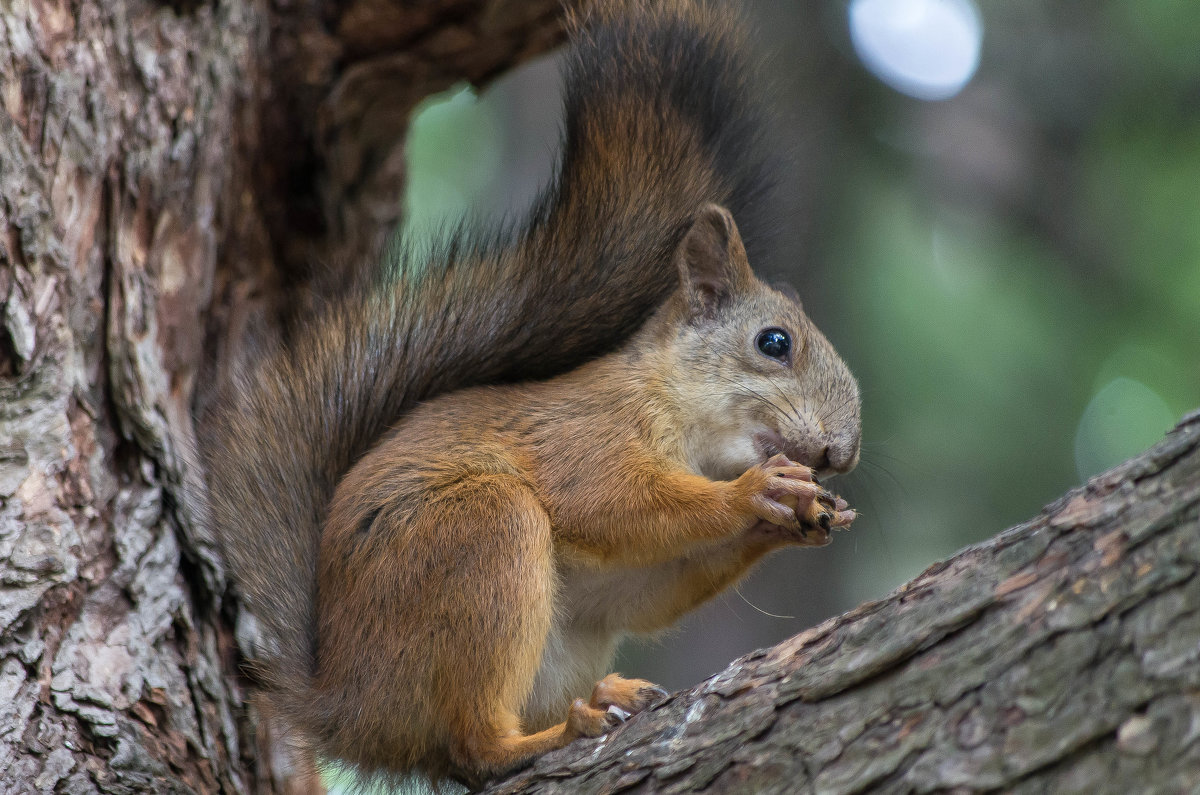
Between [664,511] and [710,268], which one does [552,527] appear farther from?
[710,268]

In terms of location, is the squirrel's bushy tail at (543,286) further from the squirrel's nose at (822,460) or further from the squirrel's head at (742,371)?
the squirrel's nose at (822,460)

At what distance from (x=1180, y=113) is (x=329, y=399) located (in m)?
3.83

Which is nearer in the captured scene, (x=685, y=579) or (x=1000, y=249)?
(x=685, y=579)

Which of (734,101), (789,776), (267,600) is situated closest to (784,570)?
(734,101)

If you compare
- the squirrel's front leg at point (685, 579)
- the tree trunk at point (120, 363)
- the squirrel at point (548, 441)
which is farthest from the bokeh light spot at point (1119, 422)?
the tree trunk at point (120, 363)

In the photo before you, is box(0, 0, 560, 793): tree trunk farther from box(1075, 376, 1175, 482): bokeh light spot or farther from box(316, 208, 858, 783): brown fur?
box(1075, 376, 1175, 482): bokeh light spot

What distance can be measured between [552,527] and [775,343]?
2.26 feet

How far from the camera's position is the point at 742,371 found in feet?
7.39

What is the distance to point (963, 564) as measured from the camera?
1.31m

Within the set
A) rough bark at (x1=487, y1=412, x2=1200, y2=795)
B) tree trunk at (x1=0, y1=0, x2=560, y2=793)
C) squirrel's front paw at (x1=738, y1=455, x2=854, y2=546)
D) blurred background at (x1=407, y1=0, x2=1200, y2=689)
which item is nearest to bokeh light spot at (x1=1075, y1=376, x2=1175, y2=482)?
blurred background at (x1=407, y1=0, x2=1200, y2=689)

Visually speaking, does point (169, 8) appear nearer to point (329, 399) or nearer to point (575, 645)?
point (329, 399)

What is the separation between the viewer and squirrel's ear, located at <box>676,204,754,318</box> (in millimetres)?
2352

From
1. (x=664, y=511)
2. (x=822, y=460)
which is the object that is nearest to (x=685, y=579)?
(x=664, y=511)

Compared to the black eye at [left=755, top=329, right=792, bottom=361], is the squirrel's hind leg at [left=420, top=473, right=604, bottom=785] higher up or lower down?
lower down
